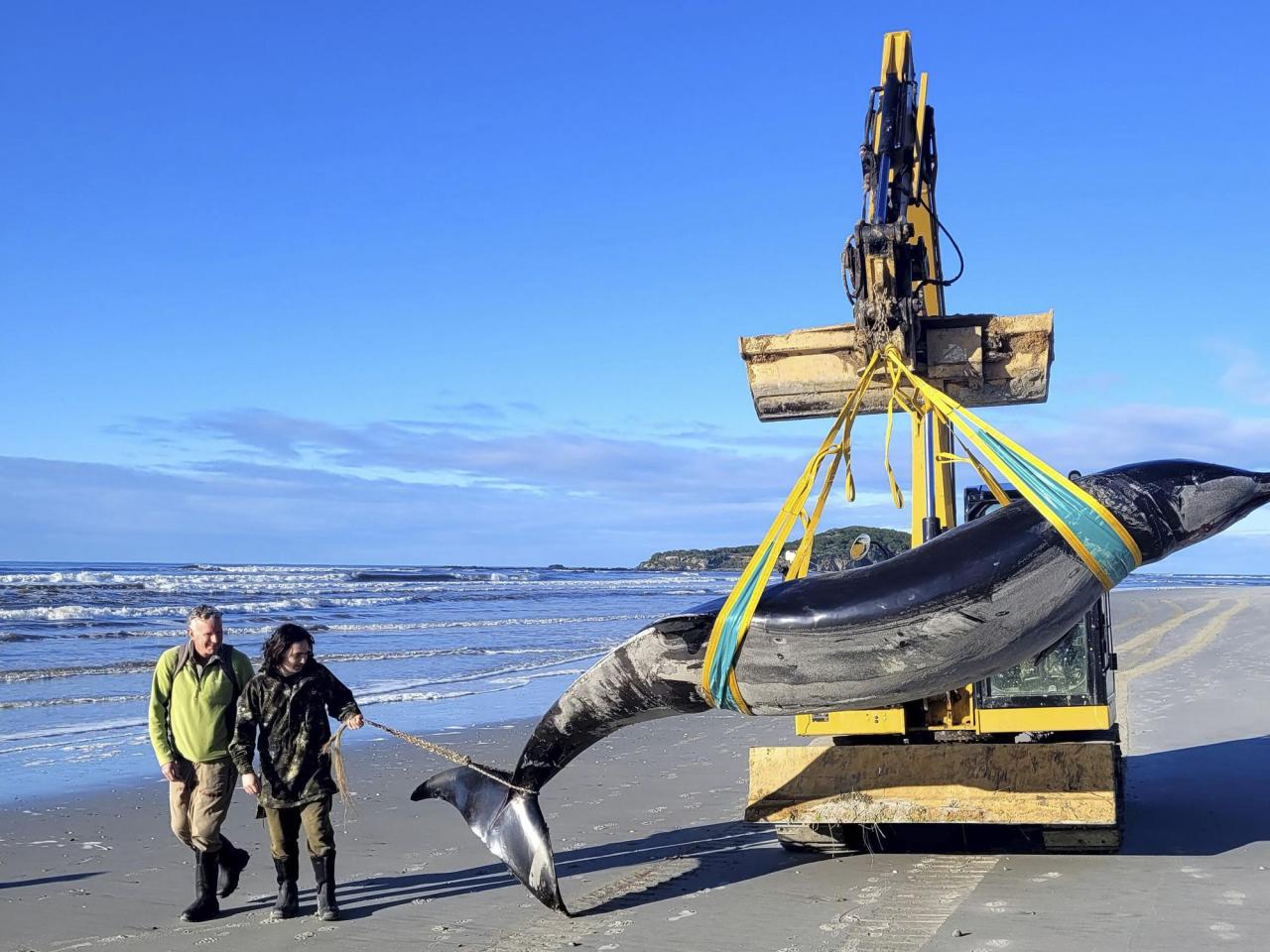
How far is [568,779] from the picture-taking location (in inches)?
458

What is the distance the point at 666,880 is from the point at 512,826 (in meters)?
1.24

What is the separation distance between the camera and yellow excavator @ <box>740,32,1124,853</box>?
7344 mm

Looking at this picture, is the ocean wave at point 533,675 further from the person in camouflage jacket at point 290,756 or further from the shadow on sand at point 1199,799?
the person in camouflage jacket at point 290,756

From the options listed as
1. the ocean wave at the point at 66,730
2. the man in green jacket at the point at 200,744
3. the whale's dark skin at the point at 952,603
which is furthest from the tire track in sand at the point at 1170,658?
the ocean wave at the point at 66,730

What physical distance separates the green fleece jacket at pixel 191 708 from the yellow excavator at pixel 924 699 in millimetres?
3110

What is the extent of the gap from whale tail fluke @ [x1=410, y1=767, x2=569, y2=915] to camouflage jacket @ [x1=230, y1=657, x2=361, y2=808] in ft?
2.42

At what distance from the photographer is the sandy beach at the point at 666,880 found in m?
6.38

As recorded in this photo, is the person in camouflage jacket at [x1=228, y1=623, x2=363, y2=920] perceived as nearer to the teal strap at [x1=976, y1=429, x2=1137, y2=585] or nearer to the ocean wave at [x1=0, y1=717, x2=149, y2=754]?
the teal strap at [x1=976, y1=429, x2=1137, y2=585]

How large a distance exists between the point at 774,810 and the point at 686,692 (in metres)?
1.96

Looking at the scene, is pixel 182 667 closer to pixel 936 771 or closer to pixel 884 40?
pixel 936 771

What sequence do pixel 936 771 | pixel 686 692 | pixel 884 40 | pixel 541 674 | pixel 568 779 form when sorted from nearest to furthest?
1. pixel 686 692
2. pixel 936 771
3. pixel 884 40
4. pixel 568 779
5. pixel 541 674

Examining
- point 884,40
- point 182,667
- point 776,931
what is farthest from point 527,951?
point 884,40

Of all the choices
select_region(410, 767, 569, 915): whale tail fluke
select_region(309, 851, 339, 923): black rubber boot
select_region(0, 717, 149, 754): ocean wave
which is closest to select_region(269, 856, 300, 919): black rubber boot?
select_region(309, 851, 339, 923): black rubber boot

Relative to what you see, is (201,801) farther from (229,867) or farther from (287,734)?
(287,734)
